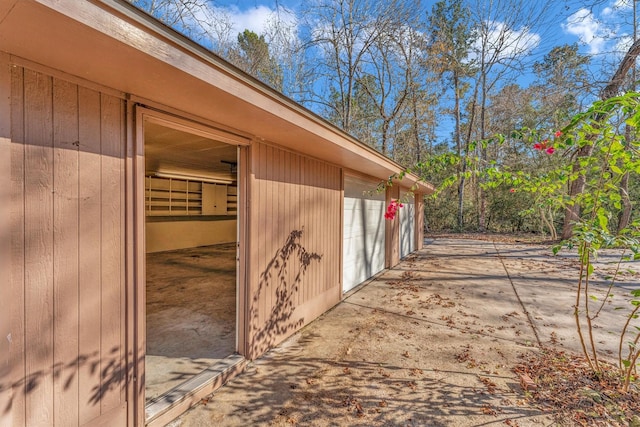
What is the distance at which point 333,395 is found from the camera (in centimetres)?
217

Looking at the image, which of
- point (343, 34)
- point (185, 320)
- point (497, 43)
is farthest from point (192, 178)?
point (497, 43)

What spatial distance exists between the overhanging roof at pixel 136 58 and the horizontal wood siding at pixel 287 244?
0.72 meters

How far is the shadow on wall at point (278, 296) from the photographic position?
2.71 meters

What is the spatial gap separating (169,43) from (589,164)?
3022 millimetres

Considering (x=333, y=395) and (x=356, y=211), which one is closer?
(x=333, y=395)

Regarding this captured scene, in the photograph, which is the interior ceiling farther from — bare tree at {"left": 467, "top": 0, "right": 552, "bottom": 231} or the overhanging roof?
bare tree at {"left": 467, "top": 0, "right": 552, "bottom": 231}

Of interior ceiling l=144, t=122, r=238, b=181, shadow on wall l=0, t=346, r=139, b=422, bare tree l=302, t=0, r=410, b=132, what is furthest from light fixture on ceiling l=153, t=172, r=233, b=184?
shadow on wall l=0, t=346, r=139, b=422

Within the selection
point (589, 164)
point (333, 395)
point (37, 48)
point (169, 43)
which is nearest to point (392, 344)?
point (333, 395)

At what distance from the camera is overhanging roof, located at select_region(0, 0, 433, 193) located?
40.4 inches

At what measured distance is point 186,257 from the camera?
310 inches

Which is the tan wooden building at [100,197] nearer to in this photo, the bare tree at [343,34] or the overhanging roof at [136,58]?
the overhanging roof at [136,58]

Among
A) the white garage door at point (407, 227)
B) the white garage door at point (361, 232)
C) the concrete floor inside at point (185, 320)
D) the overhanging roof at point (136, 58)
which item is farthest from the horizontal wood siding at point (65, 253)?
the white garage door at point (407, 227)

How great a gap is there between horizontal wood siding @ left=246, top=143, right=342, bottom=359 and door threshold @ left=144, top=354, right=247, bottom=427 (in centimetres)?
21

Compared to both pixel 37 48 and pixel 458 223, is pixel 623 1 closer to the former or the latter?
pixel 37 48
